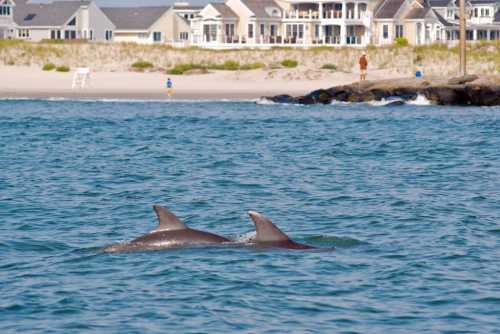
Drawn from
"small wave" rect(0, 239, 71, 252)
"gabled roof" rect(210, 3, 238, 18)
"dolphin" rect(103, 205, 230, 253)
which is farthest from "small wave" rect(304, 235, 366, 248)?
"gabled roof" rect(210, 3, 238, 18)

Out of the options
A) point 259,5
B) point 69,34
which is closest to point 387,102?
point 259,5

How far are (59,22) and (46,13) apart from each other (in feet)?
9.64

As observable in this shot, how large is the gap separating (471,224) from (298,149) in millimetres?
16003

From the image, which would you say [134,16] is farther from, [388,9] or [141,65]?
[141,65]

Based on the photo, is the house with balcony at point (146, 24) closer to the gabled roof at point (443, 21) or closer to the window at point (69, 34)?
the window at point (69, 34)

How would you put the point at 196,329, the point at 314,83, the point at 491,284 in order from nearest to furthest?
the point at 196,329
the point at 491,284
the point at 314,83

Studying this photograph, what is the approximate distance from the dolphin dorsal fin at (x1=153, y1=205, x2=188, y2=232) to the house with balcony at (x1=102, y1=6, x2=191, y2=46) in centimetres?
10685

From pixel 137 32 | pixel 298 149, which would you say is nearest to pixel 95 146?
pixel 298 149

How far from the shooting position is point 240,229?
19422mm

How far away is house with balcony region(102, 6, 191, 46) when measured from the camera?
124 metres

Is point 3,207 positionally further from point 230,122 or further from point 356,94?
point 356,94

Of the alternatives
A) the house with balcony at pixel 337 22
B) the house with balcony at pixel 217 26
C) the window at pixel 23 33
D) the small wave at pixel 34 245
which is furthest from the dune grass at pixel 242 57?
the small wave at pixel 34 245

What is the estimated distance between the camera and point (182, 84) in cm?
7038

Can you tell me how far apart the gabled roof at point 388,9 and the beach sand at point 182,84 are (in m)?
36.8
